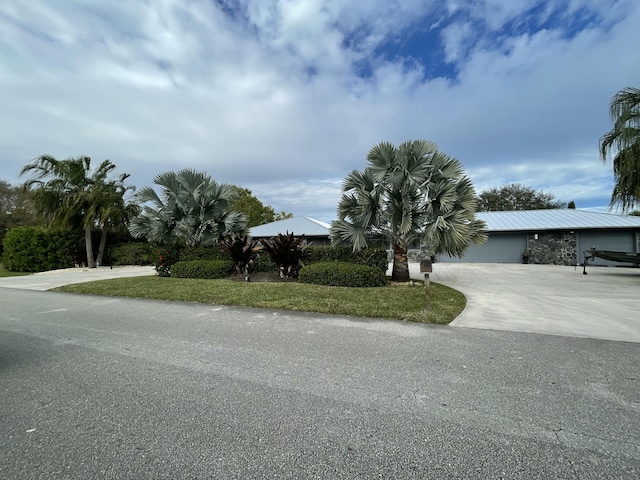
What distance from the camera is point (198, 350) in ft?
14.4

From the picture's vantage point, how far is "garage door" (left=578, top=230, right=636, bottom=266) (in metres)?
18.1

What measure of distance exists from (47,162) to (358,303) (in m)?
21.2

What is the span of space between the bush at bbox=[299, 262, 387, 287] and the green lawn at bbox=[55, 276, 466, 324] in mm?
489

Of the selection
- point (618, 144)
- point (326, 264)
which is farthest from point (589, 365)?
point (618, 144)

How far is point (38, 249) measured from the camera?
64.2 feet

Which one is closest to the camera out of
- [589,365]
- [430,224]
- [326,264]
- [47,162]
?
[589,365]

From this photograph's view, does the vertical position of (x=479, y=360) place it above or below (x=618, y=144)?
below

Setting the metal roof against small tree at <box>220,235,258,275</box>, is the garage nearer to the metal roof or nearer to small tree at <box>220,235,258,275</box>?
the metal roof

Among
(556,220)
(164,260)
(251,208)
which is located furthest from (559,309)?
(251,208)

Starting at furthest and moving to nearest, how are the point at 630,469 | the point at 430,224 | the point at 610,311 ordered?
1. the point at 430,224
2. the point at 610,311
3. the point at 630,469

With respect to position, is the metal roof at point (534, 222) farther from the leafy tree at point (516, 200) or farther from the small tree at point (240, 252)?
the leafy tree at point (516, 200)

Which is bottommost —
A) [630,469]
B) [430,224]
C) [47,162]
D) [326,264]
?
[630,469]

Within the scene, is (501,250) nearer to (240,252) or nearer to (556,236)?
(556,236)

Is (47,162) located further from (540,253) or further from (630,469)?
(540,253)
